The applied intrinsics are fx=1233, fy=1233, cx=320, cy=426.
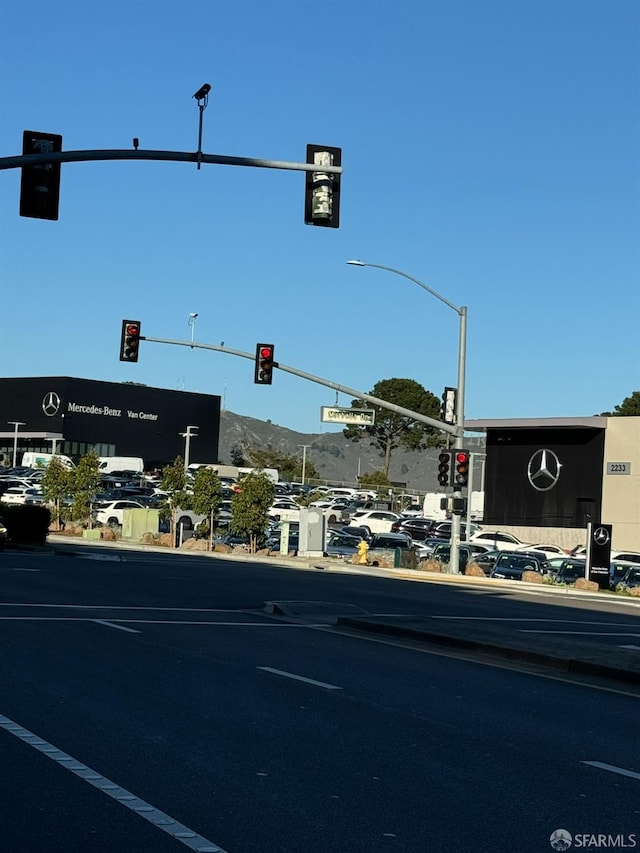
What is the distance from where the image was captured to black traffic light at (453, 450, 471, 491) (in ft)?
129

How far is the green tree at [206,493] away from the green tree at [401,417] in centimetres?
6156

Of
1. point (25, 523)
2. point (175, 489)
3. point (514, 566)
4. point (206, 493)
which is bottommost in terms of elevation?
point (514, 566)

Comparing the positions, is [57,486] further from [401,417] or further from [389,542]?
[401,417]

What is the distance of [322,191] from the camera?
64.5ft

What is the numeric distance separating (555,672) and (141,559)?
82.6ft

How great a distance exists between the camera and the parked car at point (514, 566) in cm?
4056

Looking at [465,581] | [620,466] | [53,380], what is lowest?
[465,581]

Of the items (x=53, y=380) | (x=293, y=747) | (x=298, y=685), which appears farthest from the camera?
(x=53, y=380)

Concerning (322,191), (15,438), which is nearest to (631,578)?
(322,191)

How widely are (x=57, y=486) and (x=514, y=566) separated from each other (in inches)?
1260

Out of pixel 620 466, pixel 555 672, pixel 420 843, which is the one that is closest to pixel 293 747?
pixel 420 843

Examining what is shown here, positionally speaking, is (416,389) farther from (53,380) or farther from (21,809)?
(21,809)

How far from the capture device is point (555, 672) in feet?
48.6
